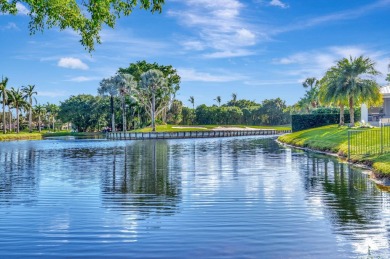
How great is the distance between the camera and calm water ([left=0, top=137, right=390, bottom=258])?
8883 mm

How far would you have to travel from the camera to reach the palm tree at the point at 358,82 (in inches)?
1980

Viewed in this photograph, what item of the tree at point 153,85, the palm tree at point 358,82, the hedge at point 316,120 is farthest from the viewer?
the tree at point 153,85

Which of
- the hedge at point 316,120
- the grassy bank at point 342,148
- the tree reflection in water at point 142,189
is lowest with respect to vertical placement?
the tree reflection in water at point 142,189

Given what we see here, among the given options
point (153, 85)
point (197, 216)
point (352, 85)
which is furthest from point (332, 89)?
point (153, 85)

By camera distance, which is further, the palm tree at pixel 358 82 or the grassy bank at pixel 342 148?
the palm tree at pixel 358 82

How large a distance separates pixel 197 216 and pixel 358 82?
43.8 m

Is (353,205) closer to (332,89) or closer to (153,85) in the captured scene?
(332,89)

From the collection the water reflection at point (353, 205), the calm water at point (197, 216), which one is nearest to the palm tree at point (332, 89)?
the water reflection at point (353, 205)

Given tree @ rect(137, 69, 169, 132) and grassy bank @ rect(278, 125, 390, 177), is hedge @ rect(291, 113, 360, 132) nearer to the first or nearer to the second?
grassy bank @ rect(278, 125, 390, 177)

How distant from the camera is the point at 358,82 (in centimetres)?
5091

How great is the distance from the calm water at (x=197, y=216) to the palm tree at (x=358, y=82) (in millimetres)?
31930

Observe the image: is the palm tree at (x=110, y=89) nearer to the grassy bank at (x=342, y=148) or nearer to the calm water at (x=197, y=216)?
the grassy bank at (x=342, y=148)

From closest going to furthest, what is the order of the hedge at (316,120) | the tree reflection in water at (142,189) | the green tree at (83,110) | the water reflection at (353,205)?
1. the water reflection at (353,205)
2. the tree reflection in water at (142,189)
3. the hedge at (316,120)
4. the green tree at (83,110)

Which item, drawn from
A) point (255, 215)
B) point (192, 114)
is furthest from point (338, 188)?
point (192, 114)
